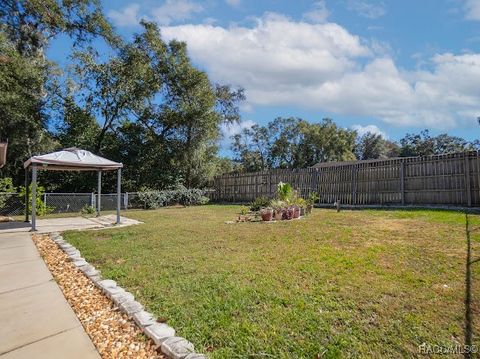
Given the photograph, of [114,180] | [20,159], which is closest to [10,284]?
[20,159]

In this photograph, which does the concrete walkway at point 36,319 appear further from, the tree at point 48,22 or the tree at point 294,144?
the tree at point 294,144

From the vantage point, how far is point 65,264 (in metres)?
5.15

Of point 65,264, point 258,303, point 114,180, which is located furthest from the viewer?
point 114,180

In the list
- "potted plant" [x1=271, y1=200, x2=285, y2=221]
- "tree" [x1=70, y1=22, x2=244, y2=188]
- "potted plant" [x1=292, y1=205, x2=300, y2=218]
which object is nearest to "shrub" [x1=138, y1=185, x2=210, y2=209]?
"tree" [x1=70, y1=22, x2=244, y2=188]

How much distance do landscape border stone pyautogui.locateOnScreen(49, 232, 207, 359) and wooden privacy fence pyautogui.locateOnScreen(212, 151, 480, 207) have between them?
1003 centimetres

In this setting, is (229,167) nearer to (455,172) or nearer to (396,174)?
(396,174)

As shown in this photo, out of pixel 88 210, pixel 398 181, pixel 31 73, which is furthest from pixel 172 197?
pixel 398 181

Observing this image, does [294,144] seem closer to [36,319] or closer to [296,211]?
[296,211]

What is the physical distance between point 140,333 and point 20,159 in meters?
16.6

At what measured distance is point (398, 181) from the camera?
37.7 feet

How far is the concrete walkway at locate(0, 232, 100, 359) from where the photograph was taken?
8.35 ft

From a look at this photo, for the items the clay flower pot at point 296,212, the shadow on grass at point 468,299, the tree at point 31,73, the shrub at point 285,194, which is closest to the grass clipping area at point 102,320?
the shadow on grass at point 468,299

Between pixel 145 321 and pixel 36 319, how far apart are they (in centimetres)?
114

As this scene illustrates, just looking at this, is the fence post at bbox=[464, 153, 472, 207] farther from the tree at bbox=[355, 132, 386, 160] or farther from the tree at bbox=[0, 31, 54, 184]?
the tree at bbox=[355, 132, 386, 160]
